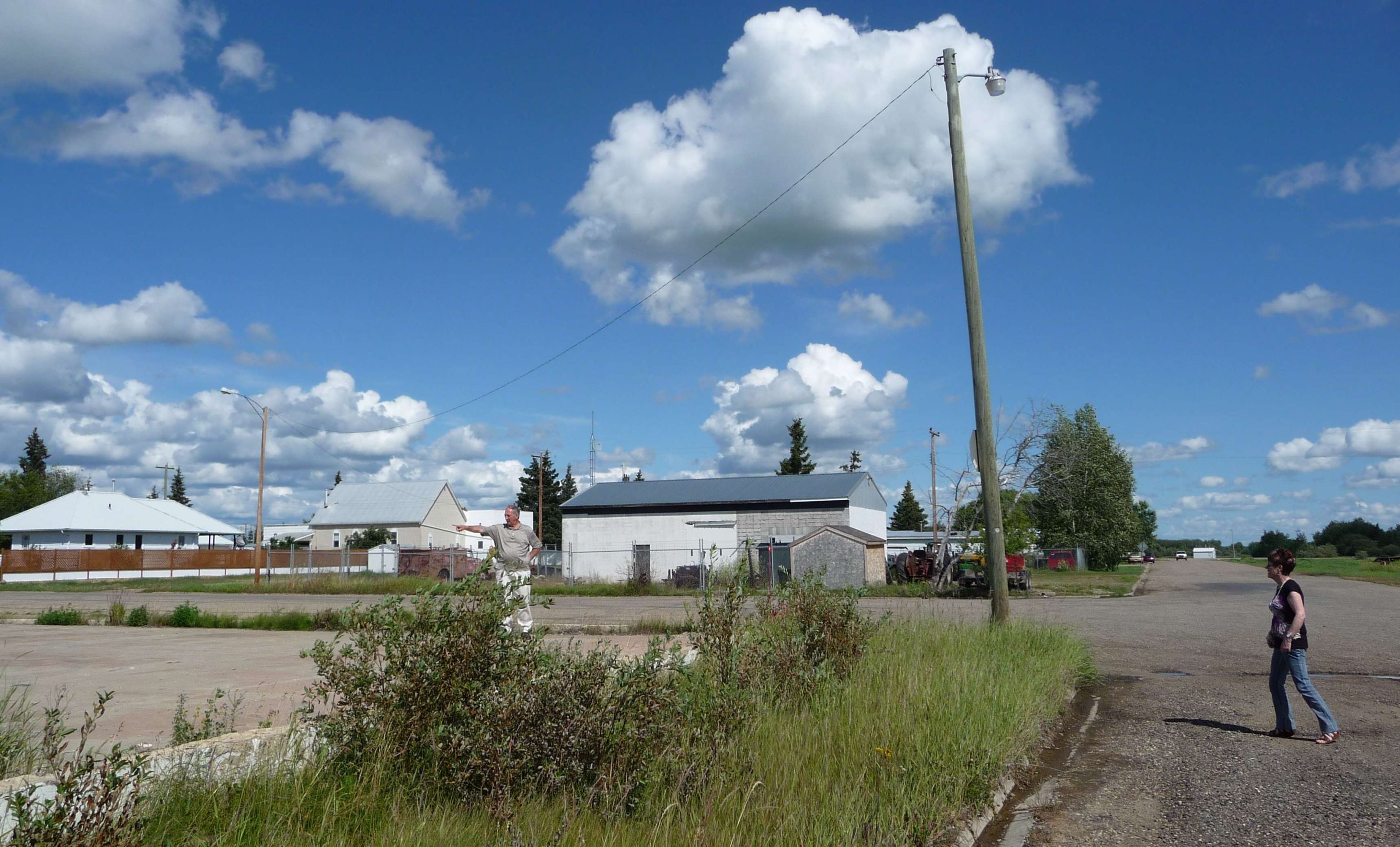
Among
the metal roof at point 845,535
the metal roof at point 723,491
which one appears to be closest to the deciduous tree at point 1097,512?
the metal roof at point 723,491

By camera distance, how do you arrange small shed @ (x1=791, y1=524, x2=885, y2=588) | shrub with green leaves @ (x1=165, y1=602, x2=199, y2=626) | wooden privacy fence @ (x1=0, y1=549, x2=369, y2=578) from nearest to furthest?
shrub with green leaves @ (x1=165, y1=602, x2=199, y2=626) < small shed @ (x1=791, y1=524, x2=885, y2=588) < wooden privacy fence @ (x1=0, y1=549, x2=369, y2=578)

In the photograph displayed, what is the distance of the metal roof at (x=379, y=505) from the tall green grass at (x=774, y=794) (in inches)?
3021

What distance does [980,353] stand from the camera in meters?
12.9

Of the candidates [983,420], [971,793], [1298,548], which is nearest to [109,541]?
[983,420]

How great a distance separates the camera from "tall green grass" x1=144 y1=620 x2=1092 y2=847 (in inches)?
151

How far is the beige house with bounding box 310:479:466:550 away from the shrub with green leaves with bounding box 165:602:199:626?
59.8 meters

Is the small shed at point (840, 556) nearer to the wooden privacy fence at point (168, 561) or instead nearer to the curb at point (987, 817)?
the wooden privacy fence at point (168, 561)

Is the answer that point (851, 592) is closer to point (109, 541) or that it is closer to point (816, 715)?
point (816, 715)

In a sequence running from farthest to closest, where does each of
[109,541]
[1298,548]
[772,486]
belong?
[1298,548] < [109,541] < [772,486]

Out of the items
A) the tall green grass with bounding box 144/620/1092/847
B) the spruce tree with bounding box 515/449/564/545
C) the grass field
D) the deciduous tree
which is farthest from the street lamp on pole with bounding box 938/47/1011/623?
the spruce tree with bounding box 515/449/564/545

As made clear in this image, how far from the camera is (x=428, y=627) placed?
4.50 meters

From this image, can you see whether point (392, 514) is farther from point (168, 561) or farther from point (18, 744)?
point (18, 744)

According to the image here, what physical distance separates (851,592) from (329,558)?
2079 inches

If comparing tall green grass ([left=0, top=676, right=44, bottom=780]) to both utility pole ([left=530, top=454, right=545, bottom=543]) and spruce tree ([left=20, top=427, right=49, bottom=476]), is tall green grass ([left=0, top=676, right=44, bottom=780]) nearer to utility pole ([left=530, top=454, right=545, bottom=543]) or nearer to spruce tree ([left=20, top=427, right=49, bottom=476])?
utility pole ([left=530, top=454, right=545, bottom=543])
